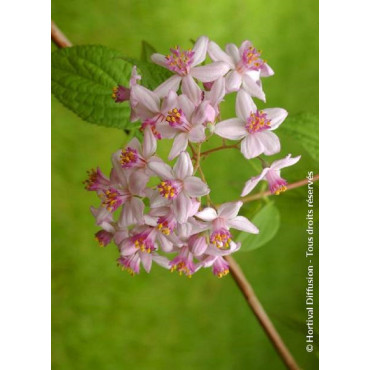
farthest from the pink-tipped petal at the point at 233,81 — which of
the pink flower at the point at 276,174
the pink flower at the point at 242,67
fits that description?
the pink flower at the point at 276,174

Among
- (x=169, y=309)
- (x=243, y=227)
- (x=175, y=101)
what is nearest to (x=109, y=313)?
(x=169, y=309)

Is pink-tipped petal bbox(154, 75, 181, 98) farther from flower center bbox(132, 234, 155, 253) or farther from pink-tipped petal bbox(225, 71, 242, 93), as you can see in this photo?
flower center bbox(132, 234, 155, 253)

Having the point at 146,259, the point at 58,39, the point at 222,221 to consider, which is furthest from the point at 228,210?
the point at 58,39

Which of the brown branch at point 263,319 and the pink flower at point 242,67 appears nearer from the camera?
the pink flower at point 242,67

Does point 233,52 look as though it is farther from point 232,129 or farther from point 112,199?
point 112,199

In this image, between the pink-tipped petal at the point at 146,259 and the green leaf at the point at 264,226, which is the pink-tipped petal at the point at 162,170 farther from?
the green leaf at the point at 264,226

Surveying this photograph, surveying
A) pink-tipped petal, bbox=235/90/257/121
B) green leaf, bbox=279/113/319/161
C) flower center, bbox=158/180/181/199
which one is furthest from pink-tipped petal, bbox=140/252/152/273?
green leaf, bbox=279/113/319/161
